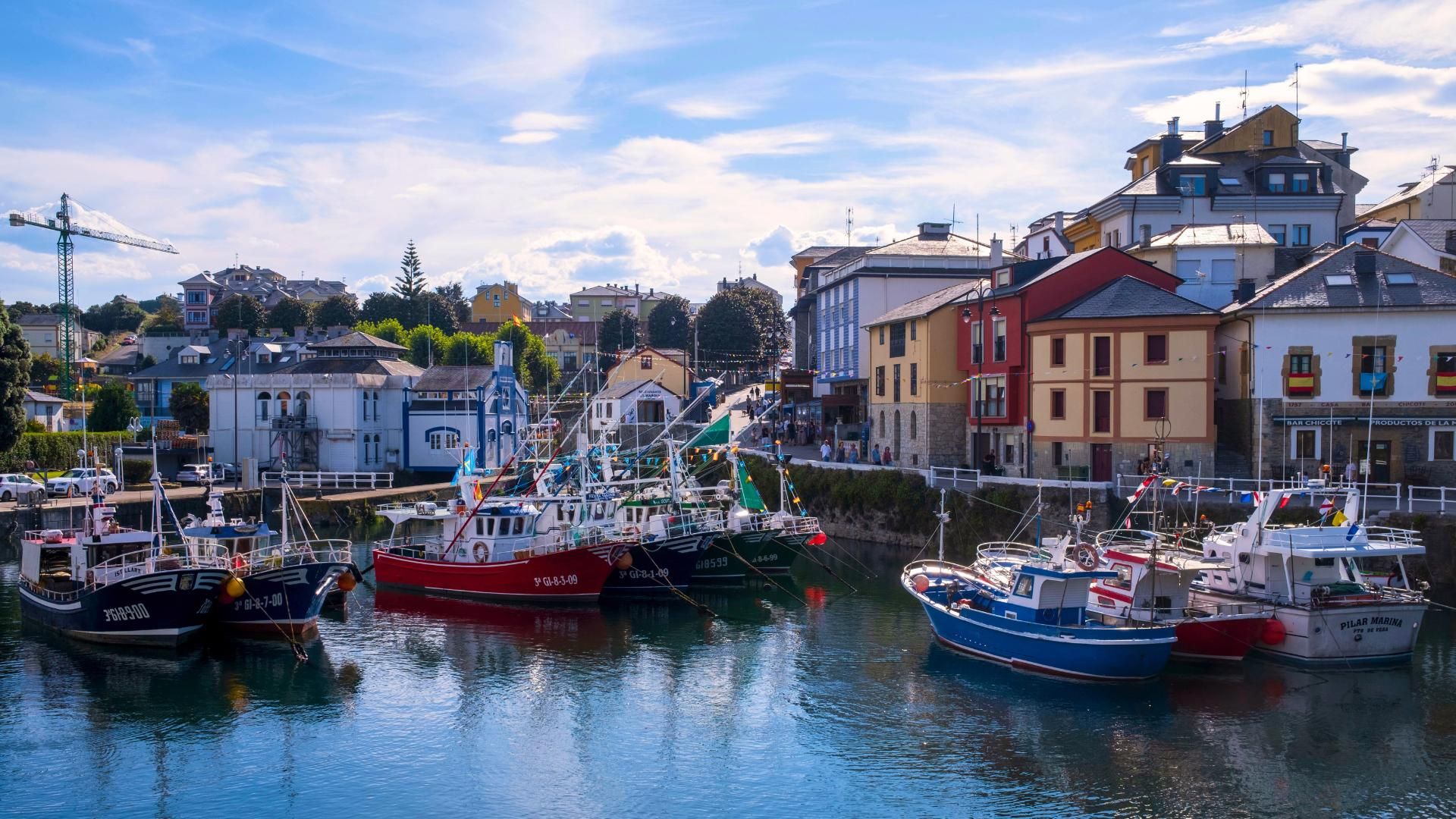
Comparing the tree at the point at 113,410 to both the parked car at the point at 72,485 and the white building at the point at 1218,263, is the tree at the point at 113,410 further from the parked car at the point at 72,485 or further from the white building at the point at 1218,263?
the white building at the point at 1218,263

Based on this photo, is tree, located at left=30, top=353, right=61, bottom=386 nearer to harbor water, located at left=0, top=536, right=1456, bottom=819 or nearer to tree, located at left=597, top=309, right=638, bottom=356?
tree, located at left=597, top=309, right=638, bottom=356

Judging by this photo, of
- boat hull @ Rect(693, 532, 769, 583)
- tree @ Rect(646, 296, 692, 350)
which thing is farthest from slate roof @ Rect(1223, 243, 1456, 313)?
tree @ Rect(646, 296, 692, 350)

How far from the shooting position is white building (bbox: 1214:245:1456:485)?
138ft

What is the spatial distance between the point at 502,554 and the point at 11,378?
98.0 feet

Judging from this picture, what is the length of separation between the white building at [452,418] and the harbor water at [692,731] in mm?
37703

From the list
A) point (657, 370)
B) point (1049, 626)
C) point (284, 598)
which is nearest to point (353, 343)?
point (657, 370)

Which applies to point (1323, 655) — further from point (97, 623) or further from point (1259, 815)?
point (97, 623)

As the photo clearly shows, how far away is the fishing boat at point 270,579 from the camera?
32.6m

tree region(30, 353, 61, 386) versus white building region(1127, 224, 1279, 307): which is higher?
white building region(1127, 224, 1279, 307)

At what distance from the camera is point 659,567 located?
40.5 meters

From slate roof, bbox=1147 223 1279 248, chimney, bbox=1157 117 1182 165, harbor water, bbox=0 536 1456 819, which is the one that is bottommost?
harbor water, bbox=0 536 1456 819

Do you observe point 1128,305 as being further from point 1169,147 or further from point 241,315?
point 241,315

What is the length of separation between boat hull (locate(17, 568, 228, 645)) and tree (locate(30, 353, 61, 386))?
80187mm

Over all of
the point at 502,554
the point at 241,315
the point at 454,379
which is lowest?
the point at 502,554
